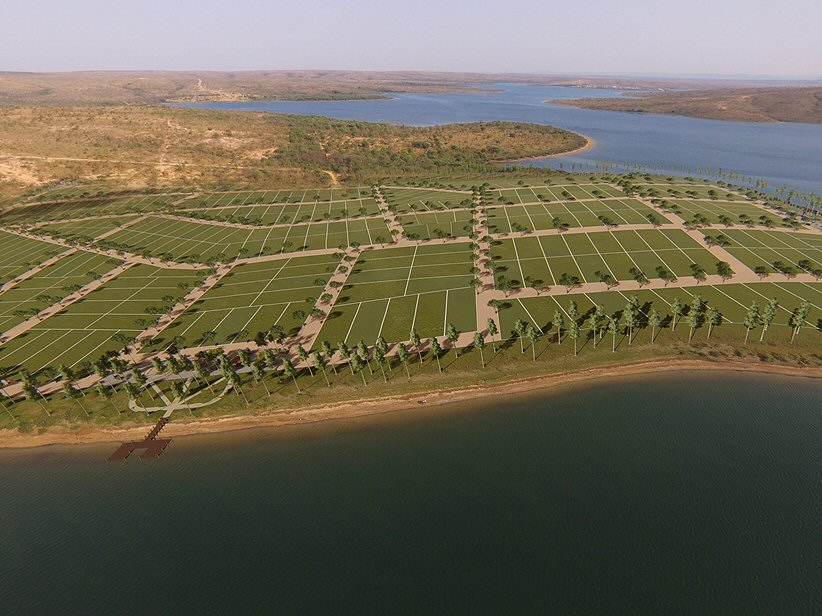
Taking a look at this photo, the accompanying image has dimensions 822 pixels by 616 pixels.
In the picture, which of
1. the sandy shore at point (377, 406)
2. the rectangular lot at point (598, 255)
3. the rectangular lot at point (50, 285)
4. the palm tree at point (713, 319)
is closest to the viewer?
the sandy shore at point (377, 406)

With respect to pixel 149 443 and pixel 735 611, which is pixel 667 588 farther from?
pixel 149 443

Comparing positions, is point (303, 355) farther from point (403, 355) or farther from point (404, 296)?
point (404, 296)

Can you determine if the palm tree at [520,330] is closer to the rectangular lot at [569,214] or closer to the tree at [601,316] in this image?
the tree at [601,316]

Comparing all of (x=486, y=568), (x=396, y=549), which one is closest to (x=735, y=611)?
(x=486, y=568)

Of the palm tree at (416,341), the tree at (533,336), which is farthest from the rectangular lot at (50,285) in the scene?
the tree at (533,336)

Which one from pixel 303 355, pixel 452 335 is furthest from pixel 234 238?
pixel 452 335

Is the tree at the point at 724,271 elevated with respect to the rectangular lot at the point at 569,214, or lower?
lower
